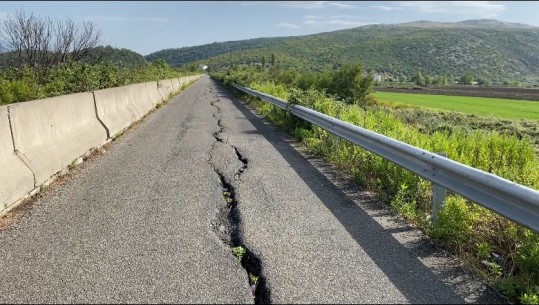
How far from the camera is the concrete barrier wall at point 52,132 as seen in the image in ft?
18.5

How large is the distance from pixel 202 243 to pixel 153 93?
57.6ft

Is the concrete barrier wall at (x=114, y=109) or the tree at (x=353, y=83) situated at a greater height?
the concrete barrier wall at (x=114, y=109)

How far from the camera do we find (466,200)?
4.95 meters

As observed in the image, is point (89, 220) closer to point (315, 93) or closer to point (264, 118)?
point (315, 93)

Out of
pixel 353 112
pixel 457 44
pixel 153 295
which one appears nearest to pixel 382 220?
pixel 153 295

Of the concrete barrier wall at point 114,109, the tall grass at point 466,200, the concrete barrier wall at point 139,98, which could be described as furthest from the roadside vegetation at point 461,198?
the concrete barrier wall at point 139,98

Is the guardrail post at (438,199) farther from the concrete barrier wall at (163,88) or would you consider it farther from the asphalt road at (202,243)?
the concrete barrier wall at (163,88)

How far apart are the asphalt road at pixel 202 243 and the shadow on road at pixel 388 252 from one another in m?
0.01

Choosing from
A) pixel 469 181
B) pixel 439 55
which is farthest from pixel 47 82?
pixel 439 55

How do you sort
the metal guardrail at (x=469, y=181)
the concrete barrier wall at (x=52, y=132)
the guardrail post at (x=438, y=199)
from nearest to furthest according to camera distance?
the metal guardrail at (x=469, y=181) < the guardrail post at (x=438, y=199) < the concrete barrier wall at (x=52, y=132)

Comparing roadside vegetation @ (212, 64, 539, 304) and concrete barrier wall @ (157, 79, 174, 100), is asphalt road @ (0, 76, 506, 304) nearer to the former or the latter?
roadside vegetation @ (212, 64, 539, 304)

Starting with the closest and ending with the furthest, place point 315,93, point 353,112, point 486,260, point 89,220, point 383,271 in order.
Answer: point 383,271, point 486,260, point 89,220, point 353,112, point 315,93

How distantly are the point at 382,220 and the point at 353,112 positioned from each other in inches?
248

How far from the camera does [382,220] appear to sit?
183 inches
